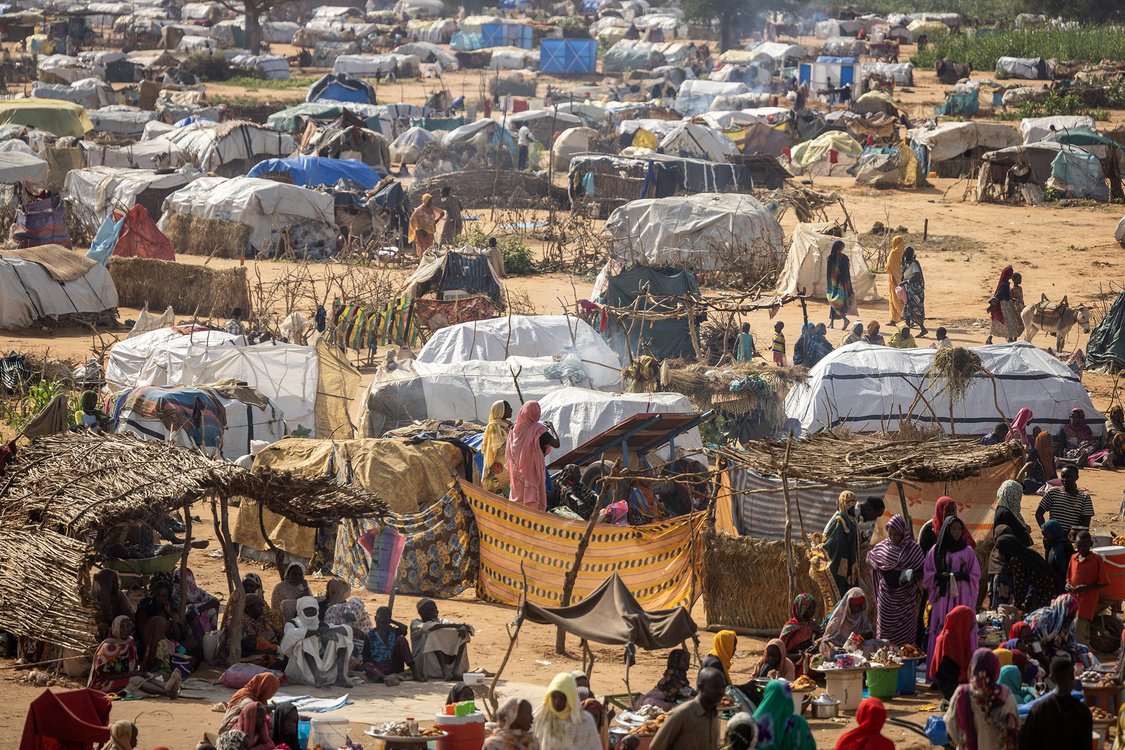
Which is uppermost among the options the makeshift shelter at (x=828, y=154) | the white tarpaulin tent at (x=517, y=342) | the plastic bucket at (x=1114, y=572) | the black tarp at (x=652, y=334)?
the plastic bucket at (x=1114, y=572)

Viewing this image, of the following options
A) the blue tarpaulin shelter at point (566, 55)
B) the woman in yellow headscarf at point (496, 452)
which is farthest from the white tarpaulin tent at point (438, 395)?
the blue tarpaulin shelter at point (566, 55)

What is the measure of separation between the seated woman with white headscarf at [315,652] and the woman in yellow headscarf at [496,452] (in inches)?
112

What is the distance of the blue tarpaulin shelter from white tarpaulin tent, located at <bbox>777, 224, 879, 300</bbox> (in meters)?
38.2

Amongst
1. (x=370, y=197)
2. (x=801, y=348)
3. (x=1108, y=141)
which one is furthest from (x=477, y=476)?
(x=1108, y=141)

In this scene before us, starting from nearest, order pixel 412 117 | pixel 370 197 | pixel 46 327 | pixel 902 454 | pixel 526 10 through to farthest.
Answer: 1. pixel 902 454
2. pixel 46 327
3. pixel 370 197
4. pixel 412 117
5. pixel 526 10

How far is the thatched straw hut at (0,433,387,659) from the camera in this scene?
904 centimetres

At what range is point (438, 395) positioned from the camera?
44.8 ft

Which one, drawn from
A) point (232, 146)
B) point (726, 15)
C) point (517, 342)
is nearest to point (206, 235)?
point (232, 146)

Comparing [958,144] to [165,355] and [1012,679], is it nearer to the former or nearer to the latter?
[165,355]

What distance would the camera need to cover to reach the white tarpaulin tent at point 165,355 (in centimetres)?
1452

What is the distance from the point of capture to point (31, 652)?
9227mm

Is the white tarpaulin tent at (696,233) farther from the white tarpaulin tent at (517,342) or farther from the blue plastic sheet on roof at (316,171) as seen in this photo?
the blue plastic sheet on roof at (316,171)

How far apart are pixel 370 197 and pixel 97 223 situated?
4.67 metres

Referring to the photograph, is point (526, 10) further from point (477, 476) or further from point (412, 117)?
point (477, 476)
